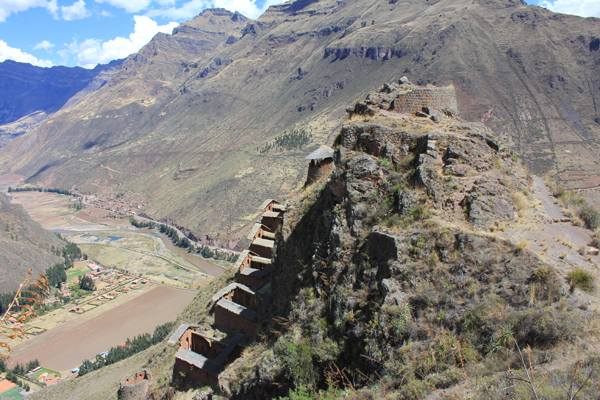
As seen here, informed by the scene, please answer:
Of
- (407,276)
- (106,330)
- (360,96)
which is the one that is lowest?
(106,330)

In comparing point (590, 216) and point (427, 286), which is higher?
point (590, 216)

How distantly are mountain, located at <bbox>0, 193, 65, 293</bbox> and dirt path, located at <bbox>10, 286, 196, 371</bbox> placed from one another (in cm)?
2264

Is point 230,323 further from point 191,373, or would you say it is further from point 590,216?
point 590,216

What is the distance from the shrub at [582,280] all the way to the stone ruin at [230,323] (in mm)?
12132

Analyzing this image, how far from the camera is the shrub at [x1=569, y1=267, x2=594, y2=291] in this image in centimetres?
800

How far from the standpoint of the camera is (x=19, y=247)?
7925 centimetres

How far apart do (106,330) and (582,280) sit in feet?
212

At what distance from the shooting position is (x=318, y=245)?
40.1 feet

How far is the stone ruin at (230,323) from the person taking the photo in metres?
15.8

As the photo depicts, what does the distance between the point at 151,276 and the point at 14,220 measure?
1678 inches

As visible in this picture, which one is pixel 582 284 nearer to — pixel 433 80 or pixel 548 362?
pixel 548 362

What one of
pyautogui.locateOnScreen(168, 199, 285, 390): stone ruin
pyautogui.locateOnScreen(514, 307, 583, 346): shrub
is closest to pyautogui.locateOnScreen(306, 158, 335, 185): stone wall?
pyautogui.locateOnScreen(168, 199, 285, 390): stone ruin

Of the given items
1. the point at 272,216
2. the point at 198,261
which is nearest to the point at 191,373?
the point at 272,216

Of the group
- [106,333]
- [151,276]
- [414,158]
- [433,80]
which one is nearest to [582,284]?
[414,158]
